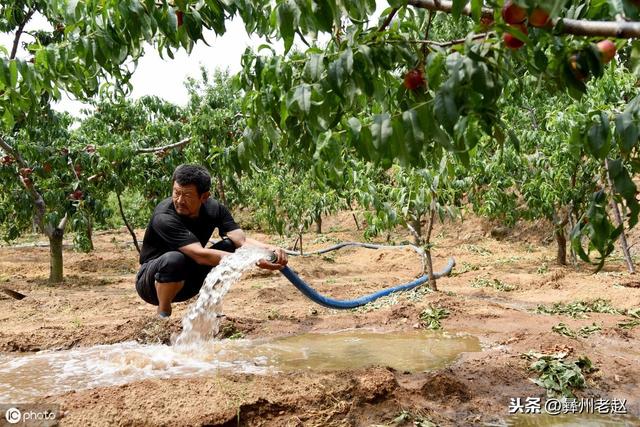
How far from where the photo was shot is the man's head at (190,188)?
3703mm

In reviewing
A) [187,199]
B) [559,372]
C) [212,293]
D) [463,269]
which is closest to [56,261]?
[212,293]

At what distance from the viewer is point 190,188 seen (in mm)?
3762

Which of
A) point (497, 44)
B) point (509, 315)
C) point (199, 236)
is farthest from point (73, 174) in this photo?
point (497, 44)

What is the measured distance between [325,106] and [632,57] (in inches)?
36.0

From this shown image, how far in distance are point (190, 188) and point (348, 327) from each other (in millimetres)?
2027

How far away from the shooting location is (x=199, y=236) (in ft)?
13.8

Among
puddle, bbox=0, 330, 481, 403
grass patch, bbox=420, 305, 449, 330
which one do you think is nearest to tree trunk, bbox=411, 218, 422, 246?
grass patch, bbox=420, 305, 449, 330

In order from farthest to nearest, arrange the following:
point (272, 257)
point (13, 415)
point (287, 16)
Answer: point (272, 257)
point (13, 415)
point (287, 16)

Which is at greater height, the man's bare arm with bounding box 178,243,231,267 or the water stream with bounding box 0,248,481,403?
the man's bare arm with bounding box 178,243,231,267

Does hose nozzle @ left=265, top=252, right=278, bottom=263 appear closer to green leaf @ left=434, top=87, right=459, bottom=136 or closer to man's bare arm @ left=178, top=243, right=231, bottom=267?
man's bare arm @ left=178, top=243, right=231, bottom=267

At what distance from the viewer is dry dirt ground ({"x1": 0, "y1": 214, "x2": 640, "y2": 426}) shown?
Answer: 2633 mm

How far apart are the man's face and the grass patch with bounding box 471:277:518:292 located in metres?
4.22

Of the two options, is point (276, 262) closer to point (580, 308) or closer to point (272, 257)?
point (272, 257)

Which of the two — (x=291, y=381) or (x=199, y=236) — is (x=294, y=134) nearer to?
(x=291, y=381)
